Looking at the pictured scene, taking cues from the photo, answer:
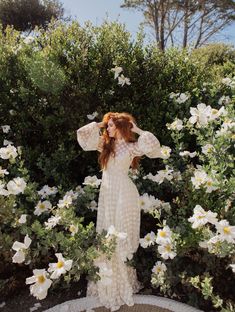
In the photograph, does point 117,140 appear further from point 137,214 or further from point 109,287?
point 109,287

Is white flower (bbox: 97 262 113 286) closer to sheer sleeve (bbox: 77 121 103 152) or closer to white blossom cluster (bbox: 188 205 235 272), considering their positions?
white blossom cluster (bbox: 188 205 235 272)

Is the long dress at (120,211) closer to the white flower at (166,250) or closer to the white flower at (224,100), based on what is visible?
the white flower at (166,250)

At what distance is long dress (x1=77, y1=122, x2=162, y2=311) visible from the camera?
3.12m

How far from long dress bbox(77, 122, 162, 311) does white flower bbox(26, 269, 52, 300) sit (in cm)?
49

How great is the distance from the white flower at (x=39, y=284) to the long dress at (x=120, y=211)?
49 centimetres

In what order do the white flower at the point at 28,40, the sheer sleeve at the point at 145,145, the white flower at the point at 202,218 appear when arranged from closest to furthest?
the white flower at the point at 202,218 < the sheer sleeve at the point at 145,145 < the white flower at the point at 28,40

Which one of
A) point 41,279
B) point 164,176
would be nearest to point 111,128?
point 164,176

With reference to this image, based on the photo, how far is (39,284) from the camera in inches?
108

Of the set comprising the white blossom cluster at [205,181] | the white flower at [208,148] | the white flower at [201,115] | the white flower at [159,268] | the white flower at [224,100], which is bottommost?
the white flower at [159,268]

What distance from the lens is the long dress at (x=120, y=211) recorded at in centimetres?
312

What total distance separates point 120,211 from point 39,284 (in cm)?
73

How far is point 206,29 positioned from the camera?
2458 cm

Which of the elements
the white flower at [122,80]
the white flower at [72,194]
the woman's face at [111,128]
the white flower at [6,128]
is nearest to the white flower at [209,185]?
the woman's face at [111,128]

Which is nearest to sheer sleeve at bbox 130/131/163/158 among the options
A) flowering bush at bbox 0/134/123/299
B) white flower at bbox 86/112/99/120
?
flowering bush at bbox 0/134/123/299
